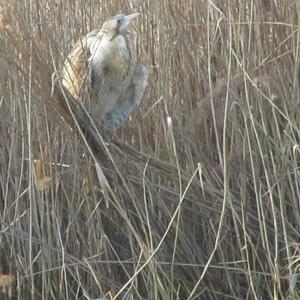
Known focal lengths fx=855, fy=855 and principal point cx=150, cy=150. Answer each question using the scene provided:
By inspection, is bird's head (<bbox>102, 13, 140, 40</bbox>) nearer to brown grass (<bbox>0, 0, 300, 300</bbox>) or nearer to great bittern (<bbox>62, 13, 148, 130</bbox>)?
great bittern (<bbox>62, 13, 148, 130</bbox>)

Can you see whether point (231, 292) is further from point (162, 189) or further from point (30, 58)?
point (30, 58)

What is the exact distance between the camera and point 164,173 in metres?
2.27

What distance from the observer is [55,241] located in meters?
2.29

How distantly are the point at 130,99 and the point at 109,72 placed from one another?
11 cm

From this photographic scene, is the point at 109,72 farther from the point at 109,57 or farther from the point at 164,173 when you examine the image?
the point at 164,173

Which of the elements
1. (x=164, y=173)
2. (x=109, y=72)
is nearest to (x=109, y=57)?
(x=109, y=72)

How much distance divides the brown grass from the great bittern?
0.24 ft

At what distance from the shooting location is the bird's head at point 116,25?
227 centimetres

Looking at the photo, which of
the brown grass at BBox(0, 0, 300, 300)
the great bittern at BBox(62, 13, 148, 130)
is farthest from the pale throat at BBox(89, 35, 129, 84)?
the brown grass at BBox(0, 0, 300, 300)

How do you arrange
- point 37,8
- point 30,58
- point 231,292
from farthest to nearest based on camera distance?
point 37,8, point 231,292, point 30,58

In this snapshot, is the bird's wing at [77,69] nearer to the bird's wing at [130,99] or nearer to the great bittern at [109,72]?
the great bittern at [109,72]

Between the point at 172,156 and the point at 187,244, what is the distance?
242 mm

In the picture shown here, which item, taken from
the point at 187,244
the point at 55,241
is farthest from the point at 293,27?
the point at 55,241


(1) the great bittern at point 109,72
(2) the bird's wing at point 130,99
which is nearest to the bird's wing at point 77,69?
(1) the great bittern at point 109,72
